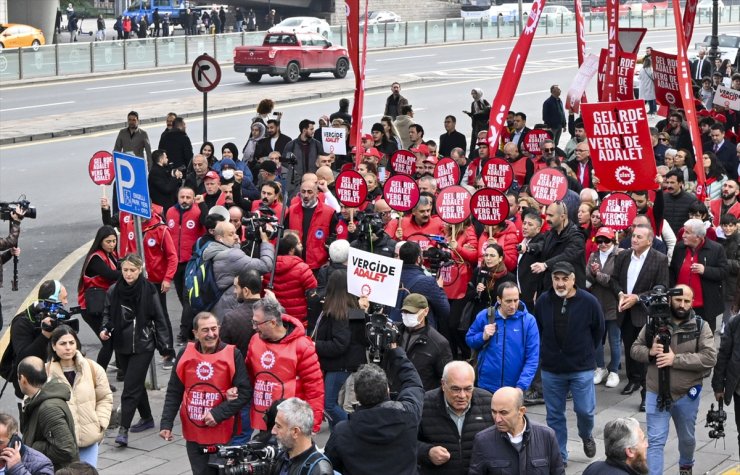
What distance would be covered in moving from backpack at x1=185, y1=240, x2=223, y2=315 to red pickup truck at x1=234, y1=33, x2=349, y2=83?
90.9 ft

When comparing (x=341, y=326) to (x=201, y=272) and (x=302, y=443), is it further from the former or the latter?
(x=302, y=443)

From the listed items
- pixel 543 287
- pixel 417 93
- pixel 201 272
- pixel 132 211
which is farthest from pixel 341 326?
pixel 417 93

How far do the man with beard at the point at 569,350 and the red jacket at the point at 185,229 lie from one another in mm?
4805

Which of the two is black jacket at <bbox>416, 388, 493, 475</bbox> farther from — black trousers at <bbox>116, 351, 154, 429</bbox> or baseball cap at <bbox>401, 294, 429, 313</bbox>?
black trousers at <bbox>116, 351, 154, 429</bbox>

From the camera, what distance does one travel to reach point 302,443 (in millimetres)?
6758

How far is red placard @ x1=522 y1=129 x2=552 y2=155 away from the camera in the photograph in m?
17.7

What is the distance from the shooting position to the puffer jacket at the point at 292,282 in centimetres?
1092

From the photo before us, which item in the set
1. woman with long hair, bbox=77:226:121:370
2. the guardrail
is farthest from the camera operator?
the guardrail

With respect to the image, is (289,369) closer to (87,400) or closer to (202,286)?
(87,400)

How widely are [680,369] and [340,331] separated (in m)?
2.52

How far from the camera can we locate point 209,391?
854cm

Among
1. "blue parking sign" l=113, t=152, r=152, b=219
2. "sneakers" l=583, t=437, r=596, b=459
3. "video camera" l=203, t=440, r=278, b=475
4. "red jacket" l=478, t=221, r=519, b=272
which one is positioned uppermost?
"blue parking sign" l=113, t=152, r=152, b=219

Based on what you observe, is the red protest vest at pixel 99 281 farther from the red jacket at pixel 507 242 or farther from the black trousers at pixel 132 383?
the red jacket at pixel 507 242

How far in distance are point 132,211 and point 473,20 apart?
4841cm
